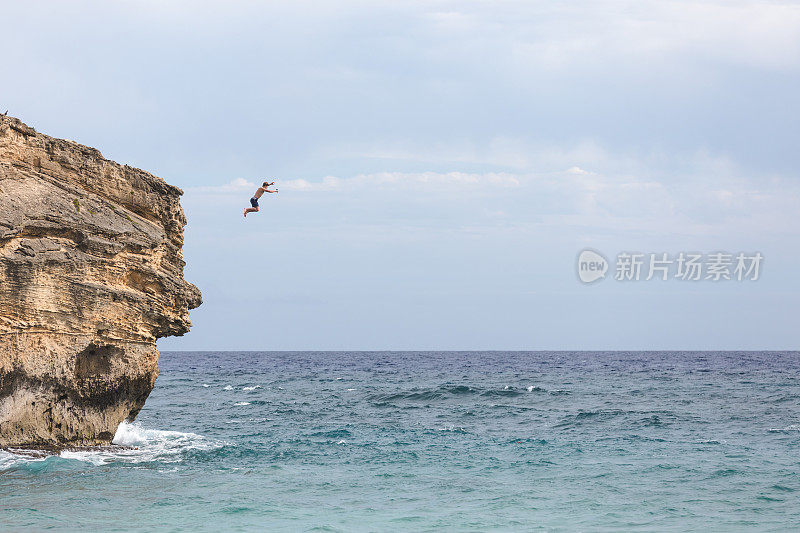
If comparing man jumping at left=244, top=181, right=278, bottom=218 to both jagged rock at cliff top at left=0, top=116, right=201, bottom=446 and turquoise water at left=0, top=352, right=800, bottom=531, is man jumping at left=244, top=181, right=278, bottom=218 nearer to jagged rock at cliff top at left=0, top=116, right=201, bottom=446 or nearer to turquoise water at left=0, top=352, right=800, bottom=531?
jagged rock at cliff top at left=0, top=116, right=201, bottom=446

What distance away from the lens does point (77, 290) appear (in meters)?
19.6

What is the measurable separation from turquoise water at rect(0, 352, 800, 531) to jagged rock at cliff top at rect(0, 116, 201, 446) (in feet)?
4.62

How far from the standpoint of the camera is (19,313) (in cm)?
1859

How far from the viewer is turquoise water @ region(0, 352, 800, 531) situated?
15.8 meters

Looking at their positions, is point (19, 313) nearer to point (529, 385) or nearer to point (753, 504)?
point (753, 504)

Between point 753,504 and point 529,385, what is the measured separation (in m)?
36.2

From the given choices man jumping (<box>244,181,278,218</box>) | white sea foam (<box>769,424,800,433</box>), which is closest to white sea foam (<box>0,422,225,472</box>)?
man jumping (<box>244,181,278,218</box>)

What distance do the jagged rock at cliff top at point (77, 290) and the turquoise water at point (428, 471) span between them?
1409mm

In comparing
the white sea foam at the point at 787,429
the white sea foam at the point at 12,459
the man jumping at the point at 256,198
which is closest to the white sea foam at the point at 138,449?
the white sea foam at the point at 12,459

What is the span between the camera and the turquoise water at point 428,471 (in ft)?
51.9

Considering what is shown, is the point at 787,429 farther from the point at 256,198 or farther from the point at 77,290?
the point at 77,290

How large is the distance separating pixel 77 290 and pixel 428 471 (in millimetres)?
11091

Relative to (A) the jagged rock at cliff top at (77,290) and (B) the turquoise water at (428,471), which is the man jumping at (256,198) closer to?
(A) the jagged rock at cliff top at (77,290)

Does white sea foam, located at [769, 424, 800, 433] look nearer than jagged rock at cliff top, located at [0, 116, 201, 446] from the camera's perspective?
No
